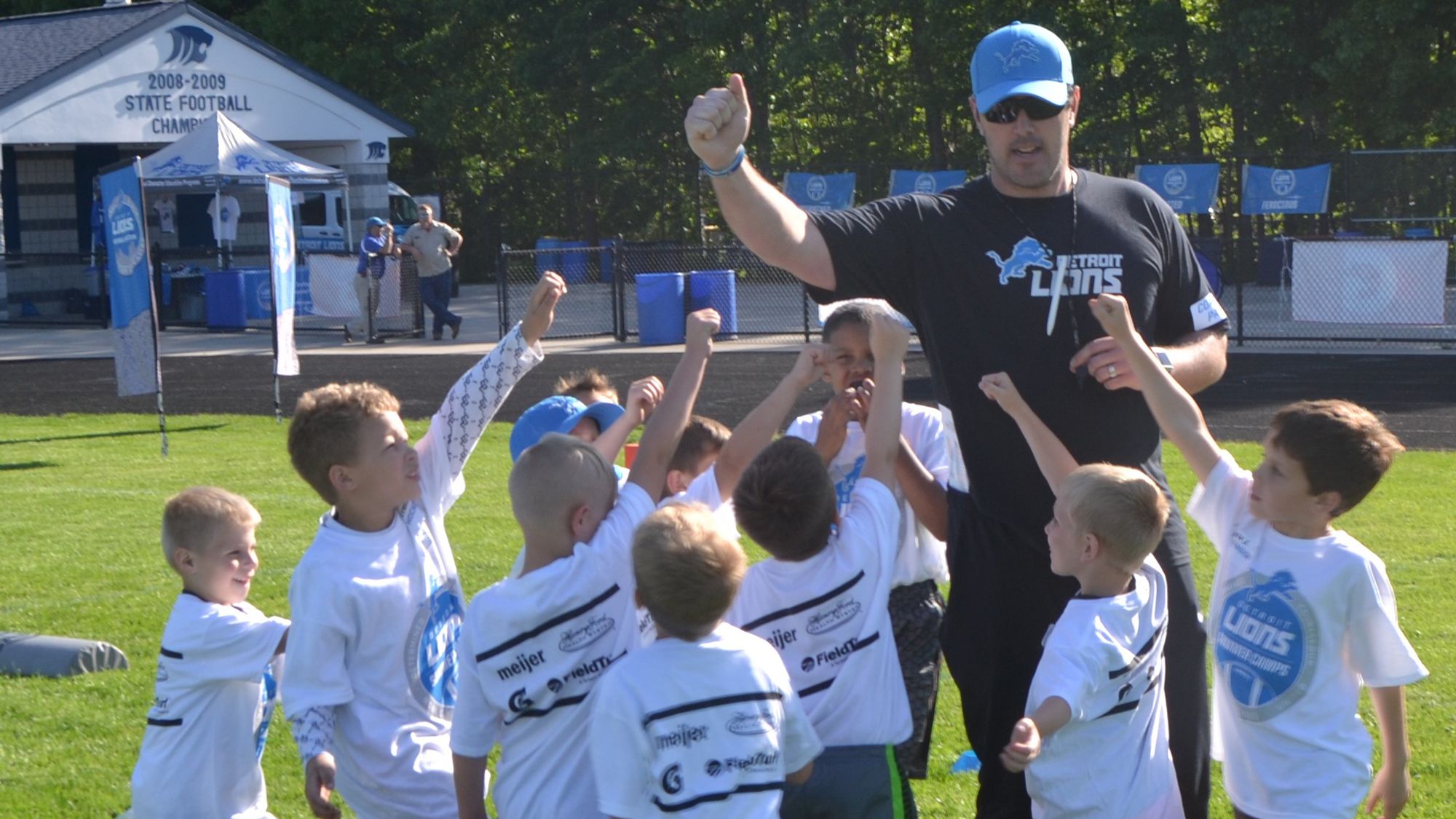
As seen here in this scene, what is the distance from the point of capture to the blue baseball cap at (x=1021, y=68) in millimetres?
3463

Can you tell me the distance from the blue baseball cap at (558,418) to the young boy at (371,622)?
0.87 meters

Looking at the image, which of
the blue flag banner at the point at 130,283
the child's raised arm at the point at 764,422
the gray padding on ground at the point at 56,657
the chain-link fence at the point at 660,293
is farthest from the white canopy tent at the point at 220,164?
the child's raised arm at the point at 764,422

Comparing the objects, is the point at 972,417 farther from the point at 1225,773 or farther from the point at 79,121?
the point at 79,121

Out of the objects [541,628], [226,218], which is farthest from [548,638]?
[226,218]

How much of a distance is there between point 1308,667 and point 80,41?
1178 inches

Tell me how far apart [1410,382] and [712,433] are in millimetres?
13256

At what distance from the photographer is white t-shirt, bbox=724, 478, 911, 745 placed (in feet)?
11.4

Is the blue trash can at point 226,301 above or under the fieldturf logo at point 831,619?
under

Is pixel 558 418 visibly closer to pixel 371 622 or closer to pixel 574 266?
pixel 371 622

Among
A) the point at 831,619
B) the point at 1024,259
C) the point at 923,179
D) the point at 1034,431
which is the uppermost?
the point at 923,179

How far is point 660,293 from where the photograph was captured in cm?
2152

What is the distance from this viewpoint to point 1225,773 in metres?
3.62

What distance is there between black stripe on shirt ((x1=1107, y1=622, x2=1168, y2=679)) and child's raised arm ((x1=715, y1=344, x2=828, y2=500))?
3.08 ft

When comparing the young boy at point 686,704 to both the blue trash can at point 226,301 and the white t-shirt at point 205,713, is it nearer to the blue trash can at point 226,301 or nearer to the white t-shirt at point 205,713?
the white t-shirt at point 205,713
